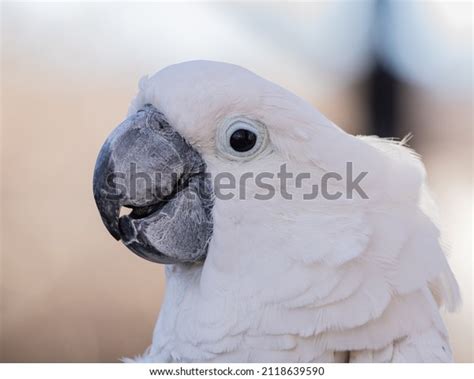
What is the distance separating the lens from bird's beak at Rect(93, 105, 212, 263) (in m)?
1.56

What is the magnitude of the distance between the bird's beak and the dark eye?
11 centimetres

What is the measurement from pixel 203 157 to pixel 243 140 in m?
0.13

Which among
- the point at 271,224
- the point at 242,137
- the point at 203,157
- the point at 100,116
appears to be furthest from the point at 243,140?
the point at 100,116

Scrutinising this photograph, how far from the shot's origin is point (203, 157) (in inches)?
62.8

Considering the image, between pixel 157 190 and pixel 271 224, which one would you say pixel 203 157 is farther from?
pixel 271 224

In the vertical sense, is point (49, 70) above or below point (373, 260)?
above

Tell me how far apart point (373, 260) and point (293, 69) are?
10.4 ft

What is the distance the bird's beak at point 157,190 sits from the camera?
156 centimetres

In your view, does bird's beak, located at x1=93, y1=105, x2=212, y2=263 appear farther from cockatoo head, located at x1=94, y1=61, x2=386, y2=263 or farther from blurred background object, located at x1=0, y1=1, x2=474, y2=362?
blurred background object, located at x1=0, y1=1, x2=474, y2=362

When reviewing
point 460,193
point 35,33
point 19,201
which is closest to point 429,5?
point 460,193

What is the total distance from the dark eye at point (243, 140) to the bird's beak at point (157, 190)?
0.37 feet

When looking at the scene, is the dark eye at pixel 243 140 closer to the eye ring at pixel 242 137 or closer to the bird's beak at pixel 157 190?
the eye ring at pixel 242 137

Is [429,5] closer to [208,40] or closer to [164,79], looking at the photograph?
[208,40]

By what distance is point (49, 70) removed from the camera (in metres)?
4.66
